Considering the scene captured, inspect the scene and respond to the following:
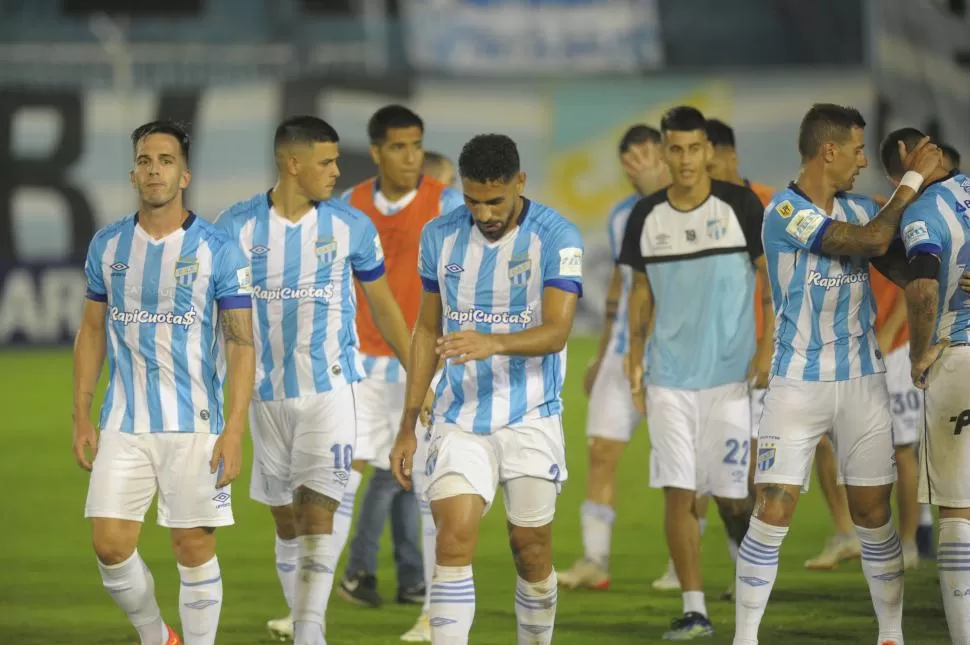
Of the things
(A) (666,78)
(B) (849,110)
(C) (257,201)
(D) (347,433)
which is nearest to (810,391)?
(B) (849,110)

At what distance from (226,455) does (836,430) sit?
2500 millimetres

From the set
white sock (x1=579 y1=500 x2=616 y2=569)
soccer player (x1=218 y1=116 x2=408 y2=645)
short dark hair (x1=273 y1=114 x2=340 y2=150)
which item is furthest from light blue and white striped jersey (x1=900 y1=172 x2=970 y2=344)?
white sock (x1=579 y1=500 x2=616 y2=569)

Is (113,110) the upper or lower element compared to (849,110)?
upper

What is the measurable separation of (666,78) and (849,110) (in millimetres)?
18871

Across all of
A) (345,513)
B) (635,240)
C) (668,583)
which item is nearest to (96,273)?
(345,513)

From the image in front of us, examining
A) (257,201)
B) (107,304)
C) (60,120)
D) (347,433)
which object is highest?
(60,120)

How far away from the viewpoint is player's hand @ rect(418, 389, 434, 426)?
20.4ft

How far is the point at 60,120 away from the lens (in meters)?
24.8

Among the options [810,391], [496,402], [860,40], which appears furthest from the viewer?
[860,40]

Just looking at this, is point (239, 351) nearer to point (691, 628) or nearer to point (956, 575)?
point (691, 628)

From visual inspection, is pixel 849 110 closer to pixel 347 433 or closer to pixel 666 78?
pixel 347 433

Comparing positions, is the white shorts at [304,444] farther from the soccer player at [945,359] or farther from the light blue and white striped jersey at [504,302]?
the soccer player at [945,359]

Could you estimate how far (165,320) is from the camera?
6062mm

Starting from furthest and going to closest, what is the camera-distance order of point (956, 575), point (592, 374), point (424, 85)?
point (424, 85) → point (592, 374) → point (956, 575)
